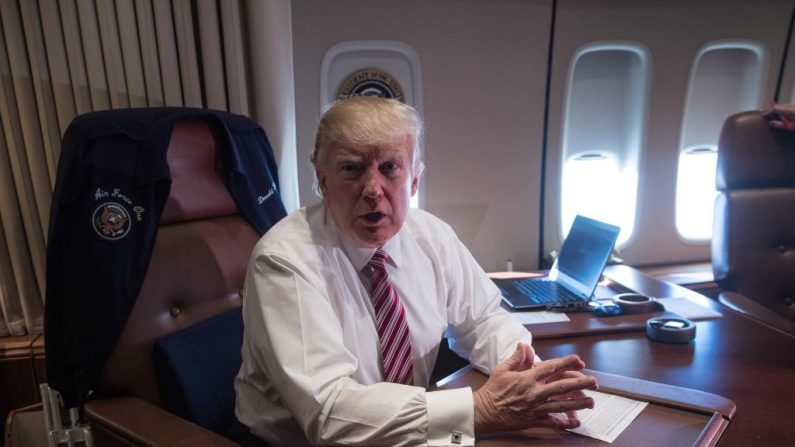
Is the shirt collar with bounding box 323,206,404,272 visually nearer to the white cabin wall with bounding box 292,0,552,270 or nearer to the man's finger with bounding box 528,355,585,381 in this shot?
the man's finger with bounding box 528,355,585,381

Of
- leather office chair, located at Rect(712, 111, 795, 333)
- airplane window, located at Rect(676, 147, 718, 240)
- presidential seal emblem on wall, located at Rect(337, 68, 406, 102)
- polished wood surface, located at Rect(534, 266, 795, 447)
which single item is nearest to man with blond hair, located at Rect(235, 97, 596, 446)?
polished wood surface, located at Rect(534, 266, 795, 447)

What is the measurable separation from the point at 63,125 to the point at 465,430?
5.83 feet

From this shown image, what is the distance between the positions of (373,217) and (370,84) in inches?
54.6

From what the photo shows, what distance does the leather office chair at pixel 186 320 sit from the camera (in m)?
1.21

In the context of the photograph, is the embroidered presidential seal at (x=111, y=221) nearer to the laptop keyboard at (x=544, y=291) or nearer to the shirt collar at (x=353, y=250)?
the shirt collar at (x=353, y=250)

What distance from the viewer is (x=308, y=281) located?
1.15 metres

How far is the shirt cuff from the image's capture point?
1.00m

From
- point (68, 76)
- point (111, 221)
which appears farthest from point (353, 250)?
point (68, 76)

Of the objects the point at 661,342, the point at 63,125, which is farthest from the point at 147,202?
the point at 661,342

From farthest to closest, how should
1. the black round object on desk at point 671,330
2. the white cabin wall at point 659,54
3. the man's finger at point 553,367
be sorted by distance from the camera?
the white cabin wall at point 659,54 → the black round object on desk at point 671,330 → the man's finger at point 553,367

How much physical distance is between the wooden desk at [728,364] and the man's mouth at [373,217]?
0.64 meters

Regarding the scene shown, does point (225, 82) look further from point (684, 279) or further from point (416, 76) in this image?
point (684, 279)

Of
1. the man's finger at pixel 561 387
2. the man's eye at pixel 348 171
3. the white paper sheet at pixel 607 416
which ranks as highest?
the man's eye at pixel 348 171

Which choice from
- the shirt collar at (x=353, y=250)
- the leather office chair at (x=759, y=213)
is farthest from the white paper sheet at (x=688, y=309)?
the shirt collar at (x=353, y=250)
